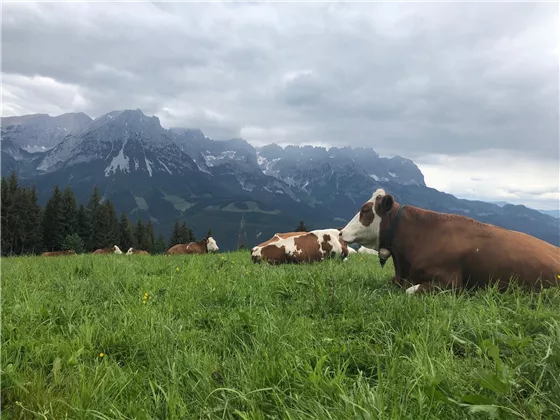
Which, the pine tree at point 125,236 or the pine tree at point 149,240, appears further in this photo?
the pine tree at point 149,240

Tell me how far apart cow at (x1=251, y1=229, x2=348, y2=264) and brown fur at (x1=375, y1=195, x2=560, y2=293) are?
592 centimetres

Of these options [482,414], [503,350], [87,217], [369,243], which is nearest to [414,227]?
[369,243]

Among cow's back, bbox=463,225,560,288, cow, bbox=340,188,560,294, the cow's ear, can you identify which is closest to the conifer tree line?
the cow's ear

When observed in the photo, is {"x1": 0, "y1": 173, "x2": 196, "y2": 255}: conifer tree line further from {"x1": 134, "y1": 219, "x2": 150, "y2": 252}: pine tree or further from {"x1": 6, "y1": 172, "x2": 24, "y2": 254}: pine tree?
{"x1": 134, "y1": 219, "x2": 150, "y2": 252}: pine tree

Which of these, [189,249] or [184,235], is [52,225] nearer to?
[184,235]

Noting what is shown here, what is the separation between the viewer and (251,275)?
7.41m

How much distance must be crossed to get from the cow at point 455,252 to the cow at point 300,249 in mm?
5516

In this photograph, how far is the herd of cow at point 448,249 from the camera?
19.2ft

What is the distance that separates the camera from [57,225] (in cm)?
7050

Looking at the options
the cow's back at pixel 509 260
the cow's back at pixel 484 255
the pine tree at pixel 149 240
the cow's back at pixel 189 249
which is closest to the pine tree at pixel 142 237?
the pine tree at pixel 149 240

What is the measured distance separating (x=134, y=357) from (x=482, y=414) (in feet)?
9.75

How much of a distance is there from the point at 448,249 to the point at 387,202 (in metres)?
1.42

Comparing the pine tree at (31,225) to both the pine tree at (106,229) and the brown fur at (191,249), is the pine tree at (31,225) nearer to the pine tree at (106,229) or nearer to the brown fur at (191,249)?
the pine tree at (106,229)

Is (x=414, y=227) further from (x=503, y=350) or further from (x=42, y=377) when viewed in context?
(x=42, y=377)
